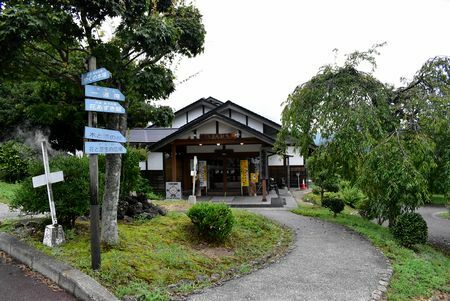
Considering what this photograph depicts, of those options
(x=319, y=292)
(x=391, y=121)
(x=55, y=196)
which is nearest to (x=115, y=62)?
(x=55, y=196)

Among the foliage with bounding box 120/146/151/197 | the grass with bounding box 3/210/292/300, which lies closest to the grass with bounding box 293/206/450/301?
the grass with bounding box 3/210/292/300

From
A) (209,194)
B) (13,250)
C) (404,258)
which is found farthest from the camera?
(209,194)

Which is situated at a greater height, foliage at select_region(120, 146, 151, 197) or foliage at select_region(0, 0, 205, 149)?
foliage at select_region(0, 0, 205, 149)

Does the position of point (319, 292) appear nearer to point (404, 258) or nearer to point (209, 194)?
point (404, 258)

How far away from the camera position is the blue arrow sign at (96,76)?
5.17m

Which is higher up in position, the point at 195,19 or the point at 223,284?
the point at 195,19

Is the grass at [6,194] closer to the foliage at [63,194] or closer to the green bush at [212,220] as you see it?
the foliage at [63,194]

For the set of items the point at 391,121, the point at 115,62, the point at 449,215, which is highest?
the point at 115,62

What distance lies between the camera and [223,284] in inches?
213

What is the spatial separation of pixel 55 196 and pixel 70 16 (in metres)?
3.28

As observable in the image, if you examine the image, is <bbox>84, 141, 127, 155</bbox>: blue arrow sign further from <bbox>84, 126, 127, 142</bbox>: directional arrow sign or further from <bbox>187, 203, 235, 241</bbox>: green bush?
<bbox>187, 203, 235, 241</bbox>: green bush

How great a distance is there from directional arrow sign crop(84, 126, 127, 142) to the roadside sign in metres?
1.50

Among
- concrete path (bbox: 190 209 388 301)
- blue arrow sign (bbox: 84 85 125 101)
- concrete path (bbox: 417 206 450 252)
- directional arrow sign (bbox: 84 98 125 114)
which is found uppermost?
blue arrow sign (bbox: 84 85 125 101)

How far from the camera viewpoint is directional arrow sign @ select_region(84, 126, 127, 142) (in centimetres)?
507
